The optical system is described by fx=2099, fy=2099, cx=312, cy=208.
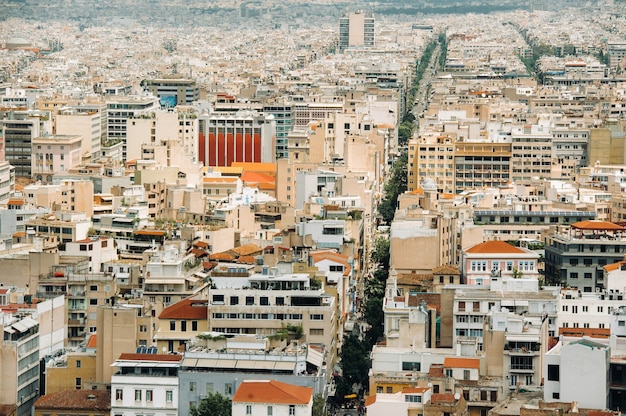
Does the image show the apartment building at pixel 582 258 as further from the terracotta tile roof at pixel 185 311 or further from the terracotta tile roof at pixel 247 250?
Answer: the terracotta tile roof at pixel 185 311

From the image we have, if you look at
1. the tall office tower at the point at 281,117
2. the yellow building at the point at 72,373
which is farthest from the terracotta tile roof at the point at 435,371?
the tall office tower at the point at 281,117

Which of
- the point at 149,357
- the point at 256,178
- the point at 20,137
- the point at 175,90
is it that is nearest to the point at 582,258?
the point at 149,357

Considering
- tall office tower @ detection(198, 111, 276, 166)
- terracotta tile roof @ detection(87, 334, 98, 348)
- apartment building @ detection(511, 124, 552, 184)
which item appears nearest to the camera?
terracotta tile roof @ detection(87, 334, 98, 348)

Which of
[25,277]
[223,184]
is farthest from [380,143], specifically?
[25,277]

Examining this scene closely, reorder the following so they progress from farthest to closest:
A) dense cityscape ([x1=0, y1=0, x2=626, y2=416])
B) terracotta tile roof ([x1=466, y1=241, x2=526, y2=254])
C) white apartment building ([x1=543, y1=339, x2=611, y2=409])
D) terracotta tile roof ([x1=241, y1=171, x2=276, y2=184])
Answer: terracotta tile roof ([x1=241, y1=171, x2=276, y2=184]) → terracotta tile roof ([x1=466, y1=241, x2=526, y2=254]) → dense cityscape ([x1=0, y1=0, x2=626, y2=416]) → white apartment building ([x1=543, y1=339, x2=611, y2=409])

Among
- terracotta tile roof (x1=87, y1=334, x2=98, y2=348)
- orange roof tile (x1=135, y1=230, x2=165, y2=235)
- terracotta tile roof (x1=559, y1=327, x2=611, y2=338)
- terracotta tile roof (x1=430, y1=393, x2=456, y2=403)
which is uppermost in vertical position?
orange roof tile (x1=135, y1=230, x2=165, y2=235)

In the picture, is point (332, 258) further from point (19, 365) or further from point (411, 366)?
point (19, 365)

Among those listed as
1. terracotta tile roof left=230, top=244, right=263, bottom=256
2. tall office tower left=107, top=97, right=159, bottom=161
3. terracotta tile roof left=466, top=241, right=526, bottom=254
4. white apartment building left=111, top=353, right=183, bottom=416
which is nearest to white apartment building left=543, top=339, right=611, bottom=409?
white apartment building left=111, top=353, right=183, bottom=416

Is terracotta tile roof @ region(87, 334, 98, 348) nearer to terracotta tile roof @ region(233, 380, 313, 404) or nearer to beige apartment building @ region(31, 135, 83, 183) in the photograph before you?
terracotta tile roof @ region(233, 380, 313, 404)
